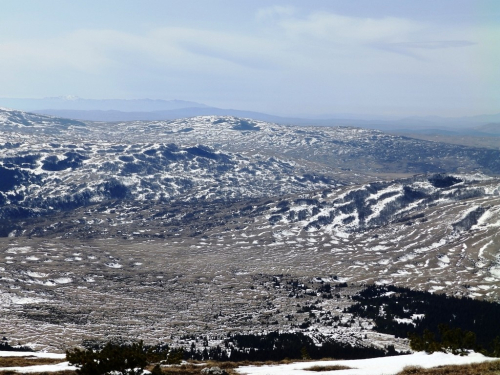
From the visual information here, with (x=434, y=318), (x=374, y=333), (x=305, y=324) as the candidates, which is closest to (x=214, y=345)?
(x=305, y=324)

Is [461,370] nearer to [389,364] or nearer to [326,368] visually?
[389,364]

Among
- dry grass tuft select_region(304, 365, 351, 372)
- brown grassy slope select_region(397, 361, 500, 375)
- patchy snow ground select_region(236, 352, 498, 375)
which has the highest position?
brown grassy slope select_region(397, 361, 500, 375)

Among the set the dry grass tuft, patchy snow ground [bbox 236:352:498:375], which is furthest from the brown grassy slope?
the dry grass tuft

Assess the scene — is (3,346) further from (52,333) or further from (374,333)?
(374,333)

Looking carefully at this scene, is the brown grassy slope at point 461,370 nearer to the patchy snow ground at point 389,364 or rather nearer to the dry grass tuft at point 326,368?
the patchy snow ground at point 389,364

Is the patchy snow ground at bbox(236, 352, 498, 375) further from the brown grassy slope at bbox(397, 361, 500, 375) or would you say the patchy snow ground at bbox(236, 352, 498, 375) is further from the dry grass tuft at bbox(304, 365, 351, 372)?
the brown grassy slope at bbox(397, 361, 500, 375)

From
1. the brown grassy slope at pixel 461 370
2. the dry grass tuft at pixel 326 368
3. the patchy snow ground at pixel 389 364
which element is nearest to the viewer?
the brown grassy slope at pixel 461 370

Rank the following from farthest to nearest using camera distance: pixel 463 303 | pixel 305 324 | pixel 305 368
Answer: pixel 463 303 < pixel 305 324 < pixel 305 368

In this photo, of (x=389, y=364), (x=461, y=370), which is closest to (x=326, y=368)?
(x=389, y=364)

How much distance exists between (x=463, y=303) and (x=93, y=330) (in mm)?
156312

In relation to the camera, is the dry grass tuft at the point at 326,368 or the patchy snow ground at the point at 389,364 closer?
the patchy snow ground at the point at 389,364

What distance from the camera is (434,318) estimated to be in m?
179

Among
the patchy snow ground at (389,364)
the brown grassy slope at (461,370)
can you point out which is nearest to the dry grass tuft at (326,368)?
the patchy snow ground at (389,364)

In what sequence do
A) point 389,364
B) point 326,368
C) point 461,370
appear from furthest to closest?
1. point 326,368
2. point 389,364
3. point 461,370
